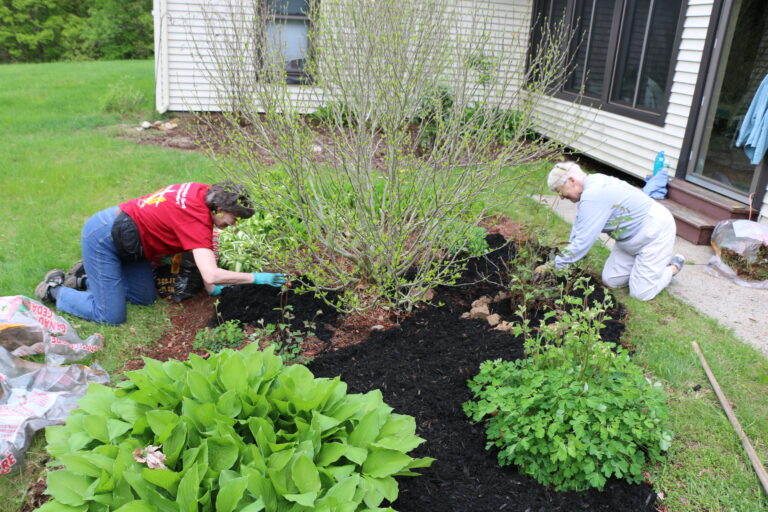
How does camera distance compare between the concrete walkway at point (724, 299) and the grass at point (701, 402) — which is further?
the concrete walkway at point (724, 299)

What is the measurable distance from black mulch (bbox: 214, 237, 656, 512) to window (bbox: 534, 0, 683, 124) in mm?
4182

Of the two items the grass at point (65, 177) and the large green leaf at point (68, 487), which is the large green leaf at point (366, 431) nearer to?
the large green leaf at point (68, 487)

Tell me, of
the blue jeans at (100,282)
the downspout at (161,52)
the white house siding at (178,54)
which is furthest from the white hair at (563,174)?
the downspout at (161,52)

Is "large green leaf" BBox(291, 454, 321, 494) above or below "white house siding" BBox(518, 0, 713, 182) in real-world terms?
below

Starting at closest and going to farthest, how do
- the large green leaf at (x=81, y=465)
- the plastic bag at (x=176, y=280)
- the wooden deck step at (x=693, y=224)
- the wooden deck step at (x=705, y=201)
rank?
1. the large green leaf at (x=81, y=465)
2. the plastic bag at (x=176, y=280)
3. the wooden deck step at (x=705, y=201)
4. the wooden deck step at (x=693, y=224)

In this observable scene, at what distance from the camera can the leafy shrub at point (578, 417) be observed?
249 centimetres

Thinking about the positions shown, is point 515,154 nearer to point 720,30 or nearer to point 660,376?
point 660,376

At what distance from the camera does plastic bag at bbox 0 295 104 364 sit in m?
3.54

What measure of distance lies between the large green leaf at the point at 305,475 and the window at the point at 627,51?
19.6 feet

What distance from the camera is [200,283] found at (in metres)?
4.68

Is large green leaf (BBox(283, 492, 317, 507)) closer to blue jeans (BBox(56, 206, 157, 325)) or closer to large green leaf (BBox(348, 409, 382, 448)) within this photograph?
large green leaf (BBox(348, 409, 382, 448))

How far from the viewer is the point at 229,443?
2.12m

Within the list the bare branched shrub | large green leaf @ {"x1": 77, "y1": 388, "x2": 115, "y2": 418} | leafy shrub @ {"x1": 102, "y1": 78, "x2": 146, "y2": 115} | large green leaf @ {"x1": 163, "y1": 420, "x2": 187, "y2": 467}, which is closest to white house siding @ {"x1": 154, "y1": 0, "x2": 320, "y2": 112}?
leafy shrub @ {"x1": 102, "y1": 78, "x2": 146, "y2": 115}

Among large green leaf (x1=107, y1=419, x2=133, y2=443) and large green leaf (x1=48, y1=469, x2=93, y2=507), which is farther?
large green leaf (x1=107, y1=419, x2=133, y2=443)
